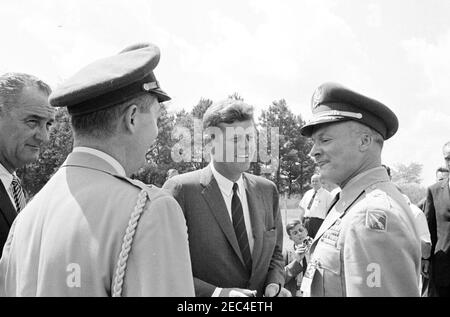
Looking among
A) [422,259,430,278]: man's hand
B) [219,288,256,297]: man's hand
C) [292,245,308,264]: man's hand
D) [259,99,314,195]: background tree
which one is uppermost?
[259,99,314,195]: background tree

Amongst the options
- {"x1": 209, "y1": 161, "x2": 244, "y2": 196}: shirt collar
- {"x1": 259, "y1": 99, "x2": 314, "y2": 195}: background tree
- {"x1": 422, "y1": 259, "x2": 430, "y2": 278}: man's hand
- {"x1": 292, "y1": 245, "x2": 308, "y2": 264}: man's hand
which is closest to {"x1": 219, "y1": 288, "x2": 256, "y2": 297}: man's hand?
{"x1": 209, "y1": 161, "x2": 244, "y2": 196}: shirt collar

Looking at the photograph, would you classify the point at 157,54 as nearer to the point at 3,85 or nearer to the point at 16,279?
the point at 16,279

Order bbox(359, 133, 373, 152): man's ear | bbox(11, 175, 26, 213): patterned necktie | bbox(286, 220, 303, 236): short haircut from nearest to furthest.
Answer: bbox(359, 133, 373, 152): man's ear < bbox(11, 175, 26, 213): patterned necktie < bbox(286, 220, 303, 236): short haircut

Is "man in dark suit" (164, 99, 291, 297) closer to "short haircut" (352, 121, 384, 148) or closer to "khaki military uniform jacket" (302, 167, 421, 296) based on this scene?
"khaki military uniform jacket" (302, 167, 421, 296)

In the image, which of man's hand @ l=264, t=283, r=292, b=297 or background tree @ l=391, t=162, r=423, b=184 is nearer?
man's hand @ l=264, t=283, r=292, b=297

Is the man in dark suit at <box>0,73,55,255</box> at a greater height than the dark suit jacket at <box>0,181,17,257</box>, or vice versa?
the man in dark suit at <box>0,73,55,255</box>

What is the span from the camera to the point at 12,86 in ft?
10.2

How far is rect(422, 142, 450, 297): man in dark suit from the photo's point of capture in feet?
19.9

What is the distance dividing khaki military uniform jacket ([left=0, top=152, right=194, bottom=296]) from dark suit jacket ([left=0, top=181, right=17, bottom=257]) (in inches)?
46.8

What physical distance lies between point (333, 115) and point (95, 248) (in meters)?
1.78

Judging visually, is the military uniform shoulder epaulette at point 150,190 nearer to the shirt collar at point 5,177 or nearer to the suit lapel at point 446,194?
the shirt collar at point 5,177

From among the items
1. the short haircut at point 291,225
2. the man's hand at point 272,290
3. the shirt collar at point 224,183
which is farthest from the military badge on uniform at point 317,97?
the short haircut at point 291,225

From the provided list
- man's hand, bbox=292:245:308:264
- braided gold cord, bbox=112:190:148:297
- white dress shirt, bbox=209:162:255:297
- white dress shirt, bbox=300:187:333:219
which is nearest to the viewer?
braided gold cord, bbox=112:190:148:297
